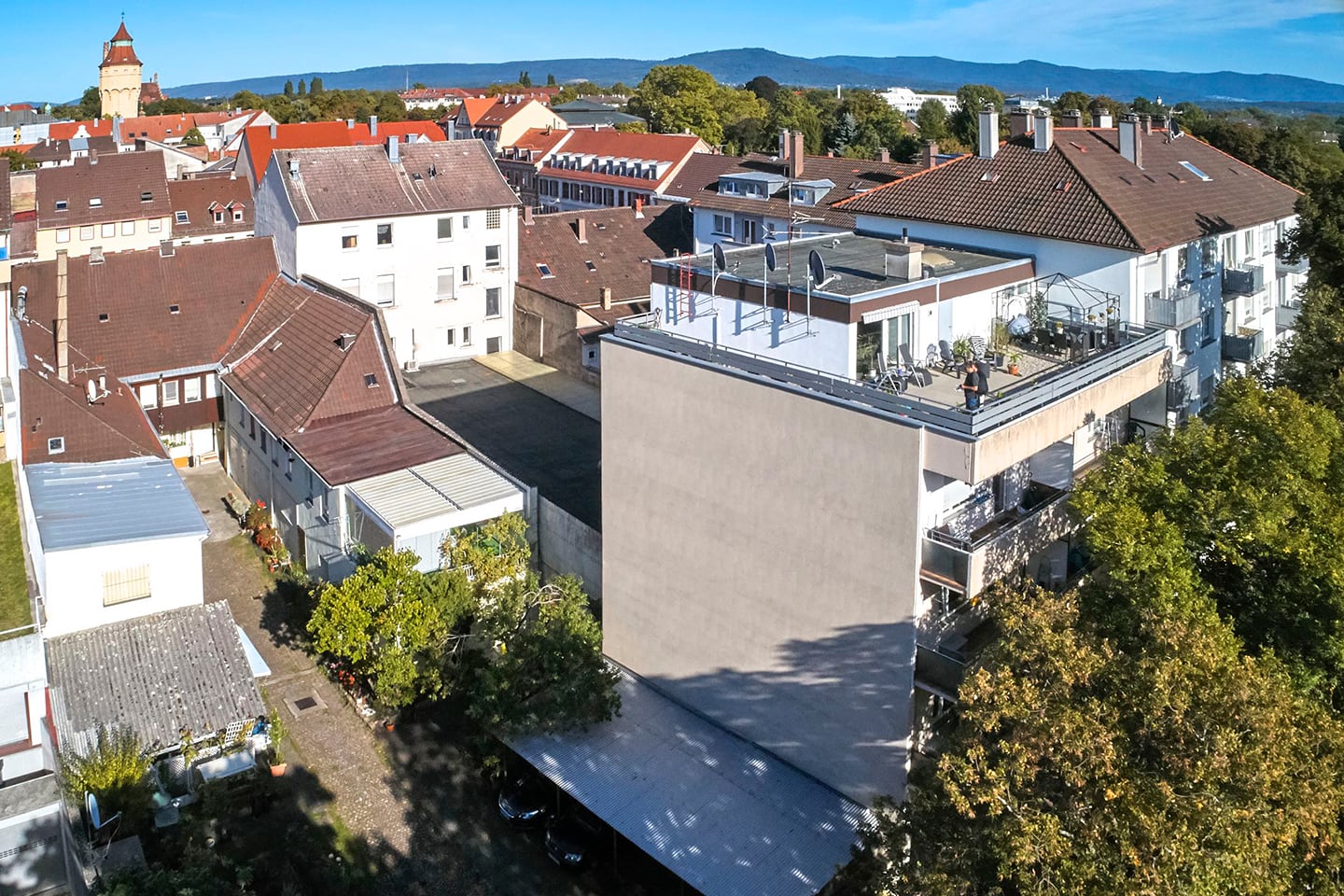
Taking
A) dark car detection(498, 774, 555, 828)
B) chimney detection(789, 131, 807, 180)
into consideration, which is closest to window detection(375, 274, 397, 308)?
chimney detection(789, 131, 807, 180)

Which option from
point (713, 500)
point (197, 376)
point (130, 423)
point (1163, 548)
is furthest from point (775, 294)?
point (197, 376)

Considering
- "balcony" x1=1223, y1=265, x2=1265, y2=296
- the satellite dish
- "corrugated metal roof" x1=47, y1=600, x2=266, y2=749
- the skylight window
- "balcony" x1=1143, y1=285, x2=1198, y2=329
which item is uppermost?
the skylight window

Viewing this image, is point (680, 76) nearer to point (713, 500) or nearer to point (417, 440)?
point (417, 440)

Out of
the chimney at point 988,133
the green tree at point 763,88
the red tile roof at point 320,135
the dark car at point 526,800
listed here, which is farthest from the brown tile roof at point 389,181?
the green tree at point 763,88

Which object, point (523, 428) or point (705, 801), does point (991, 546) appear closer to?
point (705, 801)

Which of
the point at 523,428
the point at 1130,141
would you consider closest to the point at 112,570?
the point at 523,428

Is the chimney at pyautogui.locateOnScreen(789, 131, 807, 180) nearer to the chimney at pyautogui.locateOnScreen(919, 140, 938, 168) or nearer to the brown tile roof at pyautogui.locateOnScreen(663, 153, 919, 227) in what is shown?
the brown tile roof at pyautogui.locateOnScreen(663, 153, 919, 227)
